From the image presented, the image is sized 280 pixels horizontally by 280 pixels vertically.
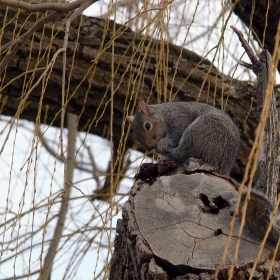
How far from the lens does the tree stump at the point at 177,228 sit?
1.67m

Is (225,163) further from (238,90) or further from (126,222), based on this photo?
(126,222)

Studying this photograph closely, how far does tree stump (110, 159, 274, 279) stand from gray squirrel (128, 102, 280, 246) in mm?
701

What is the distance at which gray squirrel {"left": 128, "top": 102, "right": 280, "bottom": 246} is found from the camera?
9.41 feet

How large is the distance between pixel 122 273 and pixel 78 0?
0.97 metres

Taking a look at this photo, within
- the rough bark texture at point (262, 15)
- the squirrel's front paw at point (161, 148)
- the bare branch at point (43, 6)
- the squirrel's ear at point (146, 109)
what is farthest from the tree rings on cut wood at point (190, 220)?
the rough bark texture at point (262, 15)

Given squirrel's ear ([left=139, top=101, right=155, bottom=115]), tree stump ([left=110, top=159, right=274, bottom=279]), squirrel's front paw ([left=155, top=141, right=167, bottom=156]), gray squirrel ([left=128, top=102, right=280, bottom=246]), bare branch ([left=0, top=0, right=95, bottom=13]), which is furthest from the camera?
squirrel's ear ([left=139, top=101, right=155, bottom=115])

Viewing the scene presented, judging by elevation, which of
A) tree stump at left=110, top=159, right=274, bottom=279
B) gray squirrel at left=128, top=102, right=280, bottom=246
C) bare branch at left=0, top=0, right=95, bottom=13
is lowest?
tree stump at left=110, top=159, right=274, bottom=279

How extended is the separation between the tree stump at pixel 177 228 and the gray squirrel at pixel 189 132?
0.70 metres

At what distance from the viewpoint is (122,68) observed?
11.0ft

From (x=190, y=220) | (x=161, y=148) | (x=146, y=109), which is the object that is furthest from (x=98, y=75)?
(x=190, y=220)

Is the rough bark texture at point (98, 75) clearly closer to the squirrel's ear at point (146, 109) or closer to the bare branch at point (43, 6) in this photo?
the squirrel's ear at point (146, 109)

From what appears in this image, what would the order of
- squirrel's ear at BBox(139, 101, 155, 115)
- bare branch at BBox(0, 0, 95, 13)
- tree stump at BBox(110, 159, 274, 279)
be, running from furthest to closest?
1. squirrel's ear at BBox(139, 101, 155, 115)
2. bare branch at BBox(0, 0, 95, 13)
3. tree stump at BBox(110, 159, 274, 279)

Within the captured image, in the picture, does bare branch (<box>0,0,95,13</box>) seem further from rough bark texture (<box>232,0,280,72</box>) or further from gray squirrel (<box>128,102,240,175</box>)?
rough bark texture (<box>232,0,280,72</box>)

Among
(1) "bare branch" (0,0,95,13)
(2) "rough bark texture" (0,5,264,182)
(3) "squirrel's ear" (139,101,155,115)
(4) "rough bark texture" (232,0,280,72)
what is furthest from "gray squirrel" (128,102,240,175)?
(1) "bare branch" (0,0,95,13)
